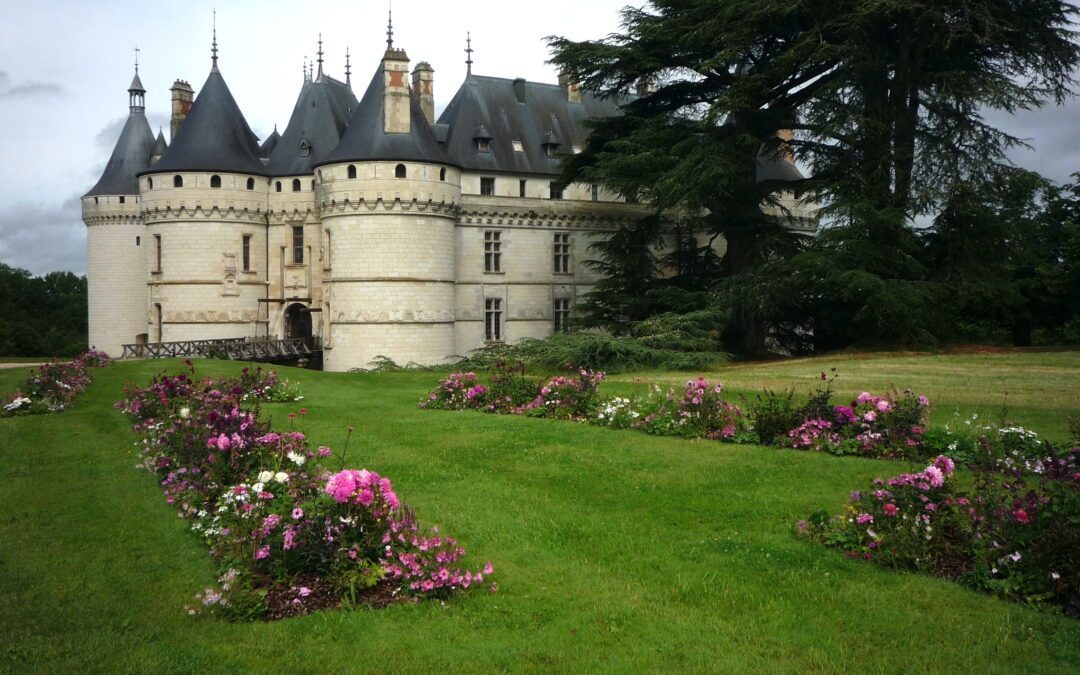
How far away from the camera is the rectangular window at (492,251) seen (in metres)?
34.2

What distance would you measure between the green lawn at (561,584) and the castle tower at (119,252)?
28.7 m

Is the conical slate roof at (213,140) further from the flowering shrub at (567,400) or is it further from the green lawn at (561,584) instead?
the green lawn at (561,584)

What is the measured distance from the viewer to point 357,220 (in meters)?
29.8

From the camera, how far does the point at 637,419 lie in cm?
1241

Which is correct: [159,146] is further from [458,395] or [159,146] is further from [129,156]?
[458,395]

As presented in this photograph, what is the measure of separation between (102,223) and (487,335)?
17.7 meters

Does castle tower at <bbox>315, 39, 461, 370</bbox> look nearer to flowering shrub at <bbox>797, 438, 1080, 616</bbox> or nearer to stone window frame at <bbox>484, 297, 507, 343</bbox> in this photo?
stone window frame at <bbox>484, 297, 507, 343</bbox>

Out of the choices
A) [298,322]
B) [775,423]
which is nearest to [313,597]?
[775,423]

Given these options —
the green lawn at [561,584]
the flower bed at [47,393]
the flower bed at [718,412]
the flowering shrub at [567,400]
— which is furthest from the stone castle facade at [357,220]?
the green lawn at [561,584]

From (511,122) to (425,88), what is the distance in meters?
3.61

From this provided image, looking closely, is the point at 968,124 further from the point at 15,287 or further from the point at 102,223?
the point at 15,287

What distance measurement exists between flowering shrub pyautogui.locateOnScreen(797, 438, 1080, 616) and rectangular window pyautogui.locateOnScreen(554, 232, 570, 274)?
28799 mm

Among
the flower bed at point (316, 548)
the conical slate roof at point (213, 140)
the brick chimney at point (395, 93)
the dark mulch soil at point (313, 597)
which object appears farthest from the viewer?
the conical slate roof at point (213, 140)

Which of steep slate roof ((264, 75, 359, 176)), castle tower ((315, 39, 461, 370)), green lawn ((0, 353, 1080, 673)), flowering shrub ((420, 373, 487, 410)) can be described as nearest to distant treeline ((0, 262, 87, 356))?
steep slate roof ((264, 75, 359, 176))
